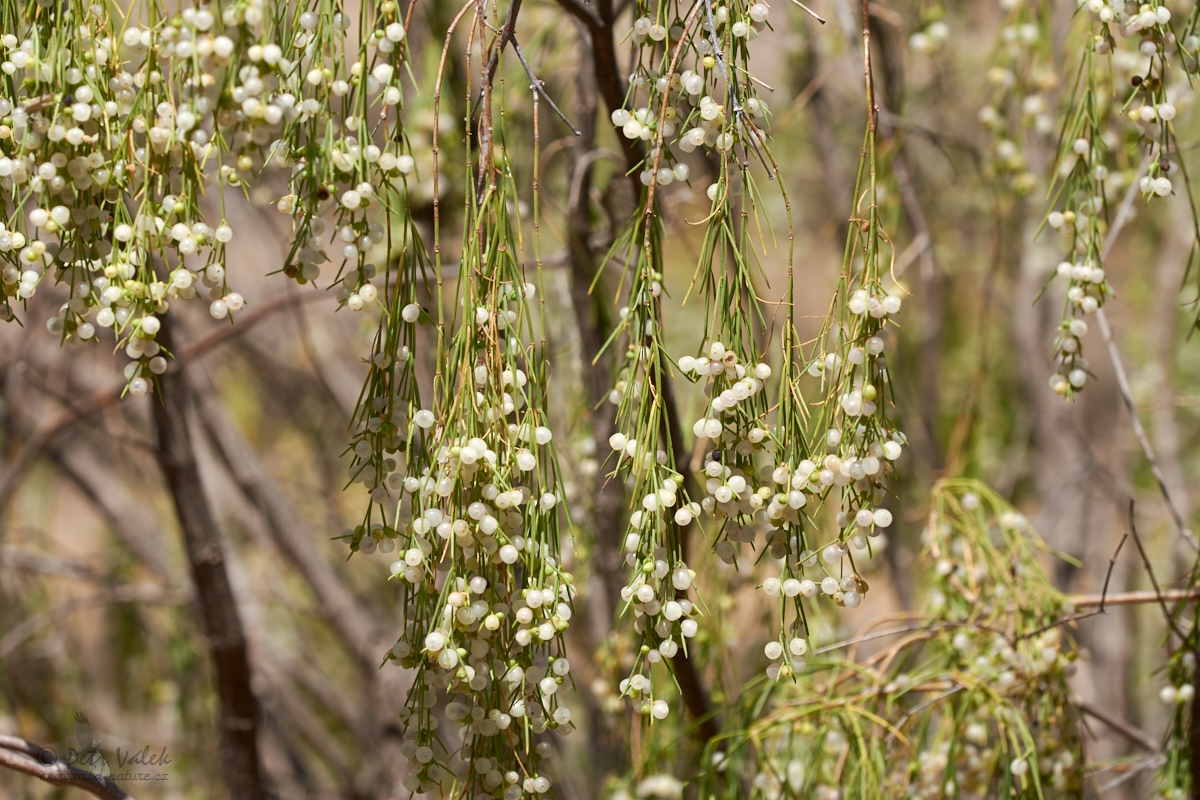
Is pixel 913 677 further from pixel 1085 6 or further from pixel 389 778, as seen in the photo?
pixel 389 778

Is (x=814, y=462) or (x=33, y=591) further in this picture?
(x=33, y=591)

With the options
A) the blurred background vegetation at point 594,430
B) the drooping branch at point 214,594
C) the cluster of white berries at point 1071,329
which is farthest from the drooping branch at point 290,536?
the cluster of white berries at point 1071,329

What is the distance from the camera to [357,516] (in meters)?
2.95

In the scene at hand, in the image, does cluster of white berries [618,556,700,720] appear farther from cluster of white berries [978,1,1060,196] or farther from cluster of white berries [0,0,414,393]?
cluster of white berries [978,1,1060,196]

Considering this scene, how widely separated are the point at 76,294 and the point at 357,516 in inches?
87.7

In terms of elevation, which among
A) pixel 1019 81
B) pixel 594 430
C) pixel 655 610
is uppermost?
pixel 1019 81

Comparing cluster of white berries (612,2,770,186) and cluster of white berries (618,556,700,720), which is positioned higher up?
cluster of white berries (612,2,770,186)

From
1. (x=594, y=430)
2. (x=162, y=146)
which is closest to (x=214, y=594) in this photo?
(x=594, y=430)

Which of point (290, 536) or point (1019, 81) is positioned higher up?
point (1019, 81)

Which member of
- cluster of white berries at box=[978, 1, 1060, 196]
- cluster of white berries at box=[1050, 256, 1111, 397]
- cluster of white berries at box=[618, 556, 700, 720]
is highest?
cluster of white berries at box=[978, 1, 1060, 196]

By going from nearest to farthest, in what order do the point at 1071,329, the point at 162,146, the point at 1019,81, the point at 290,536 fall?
the point at 162,146
the point at 1071,329
the point at 1019,81
the point at 290,536

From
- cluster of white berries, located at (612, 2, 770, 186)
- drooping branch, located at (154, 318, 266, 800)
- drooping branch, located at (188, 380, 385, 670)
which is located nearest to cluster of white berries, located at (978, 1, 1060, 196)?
cluster of white berries, located at (612, 2, 770, 186)

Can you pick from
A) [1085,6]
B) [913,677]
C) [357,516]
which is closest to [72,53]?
[1085,6]

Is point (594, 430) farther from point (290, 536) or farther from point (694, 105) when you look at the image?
point (290, 536)
